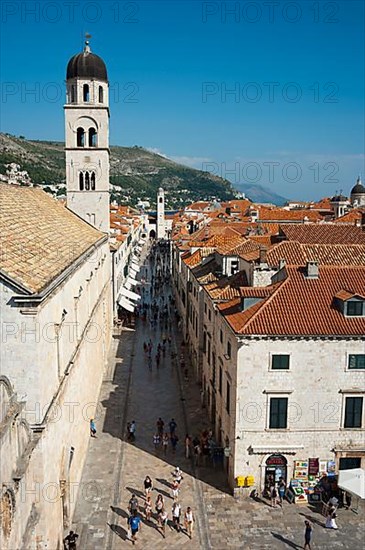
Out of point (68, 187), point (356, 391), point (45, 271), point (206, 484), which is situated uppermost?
point (68, 187)

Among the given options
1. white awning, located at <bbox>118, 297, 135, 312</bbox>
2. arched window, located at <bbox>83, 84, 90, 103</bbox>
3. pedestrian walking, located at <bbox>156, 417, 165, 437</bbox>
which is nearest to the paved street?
pedestrian walking, located at <bbox>156, 417, 165, 437</bbox>

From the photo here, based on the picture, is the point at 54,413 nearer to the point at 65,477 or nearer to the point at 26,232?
the point at 65,477

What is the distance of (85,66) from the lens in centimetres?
4441

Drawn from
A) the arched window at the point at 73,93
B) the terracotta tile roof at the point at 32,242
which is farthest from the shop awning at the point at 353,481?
the arched window at the point at 73,93

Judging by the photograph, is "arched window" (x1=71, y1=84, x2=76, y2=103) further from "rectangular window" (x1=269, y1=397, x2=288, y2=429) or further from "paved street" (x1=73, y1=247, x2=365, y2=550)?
"rectangular window" (x1=269, y1=397, x2=288, y2=429)

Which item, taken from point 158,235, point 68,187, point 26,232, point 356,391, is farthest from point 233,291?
point 158,235

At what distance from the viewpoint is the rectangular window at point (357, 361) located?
23.9 meters

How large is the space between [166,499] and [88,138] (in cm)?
3220

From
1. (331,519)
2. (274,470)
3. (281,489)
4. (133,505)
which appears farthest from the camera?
(274,470)

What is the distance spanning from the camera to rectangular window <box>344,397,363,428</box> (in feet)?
79.5

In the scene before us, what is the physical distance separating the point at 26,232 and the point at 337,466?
17.3 metres

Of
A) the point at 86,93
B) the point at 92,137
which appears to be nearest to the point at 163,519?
the point at 92,137

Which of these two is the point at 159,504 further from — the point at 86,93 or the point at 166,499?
the point at 86,93

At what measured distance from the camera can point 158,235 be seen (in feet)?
552
